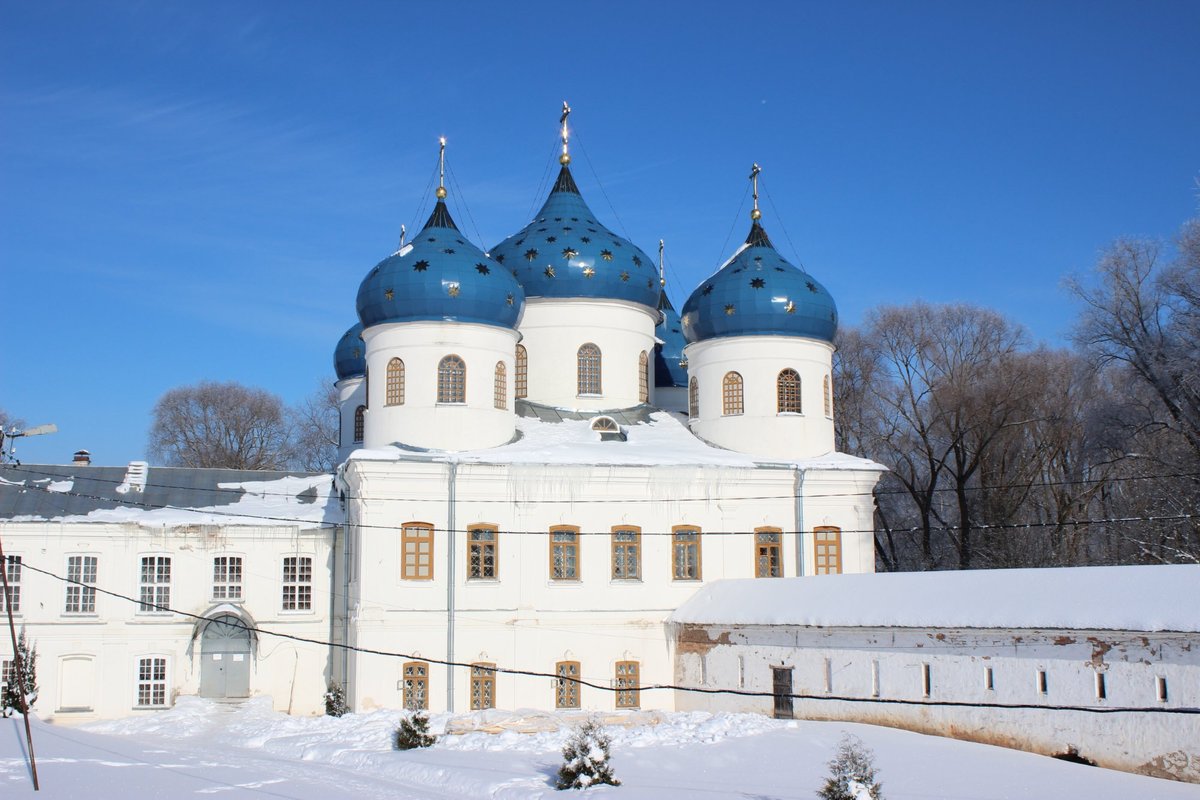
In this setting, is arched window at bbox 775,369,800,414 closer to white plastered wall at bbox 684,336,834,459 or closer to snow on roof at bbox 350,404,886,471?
white plastered wall at bbox 684,336,834,459

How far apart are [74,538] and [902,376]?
88.1 ft

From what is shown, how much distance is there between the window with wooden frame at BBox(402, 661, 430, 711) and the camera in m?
23.1

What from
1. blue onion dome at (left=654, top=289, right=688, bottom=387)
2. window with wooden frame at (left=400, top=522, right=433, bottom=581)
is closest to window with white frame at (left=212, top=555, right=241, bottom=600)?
window with wooden frame at (left=400, top=522, right=433, bottom=581)

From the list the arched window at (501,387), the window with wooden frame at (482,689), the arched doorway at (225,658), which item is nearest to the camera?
the window with wooden frame at (482,689)

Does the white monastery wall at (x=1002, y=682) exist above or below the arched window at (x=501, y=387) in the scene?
below

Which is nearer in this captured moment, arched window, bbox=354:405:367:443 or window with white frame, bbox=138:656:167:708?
window with white frame, bbox=138:656:167:708

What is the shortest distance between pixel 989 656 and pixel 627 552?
28.2 ft

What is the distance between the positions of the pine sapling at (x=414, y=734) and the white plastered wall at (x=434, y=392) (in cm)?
725

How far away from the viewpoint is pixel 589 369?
94.9ft

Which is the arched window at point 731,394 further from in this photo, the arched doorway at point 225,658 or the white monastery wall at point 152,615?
the arched doorway at point 225,658

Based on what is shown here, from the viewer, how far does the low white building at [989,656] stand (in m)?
15.9

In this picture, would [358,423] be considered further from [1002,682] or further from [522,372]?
[1002,682]

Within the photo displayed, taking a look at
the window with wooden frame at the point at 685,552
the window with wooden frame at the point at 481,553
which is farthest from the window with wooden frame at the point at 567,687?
the window with wooden frame at the point at 685,552

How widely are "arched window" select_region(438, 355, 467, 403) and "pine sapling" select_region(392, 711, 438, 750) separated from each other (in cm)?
800
